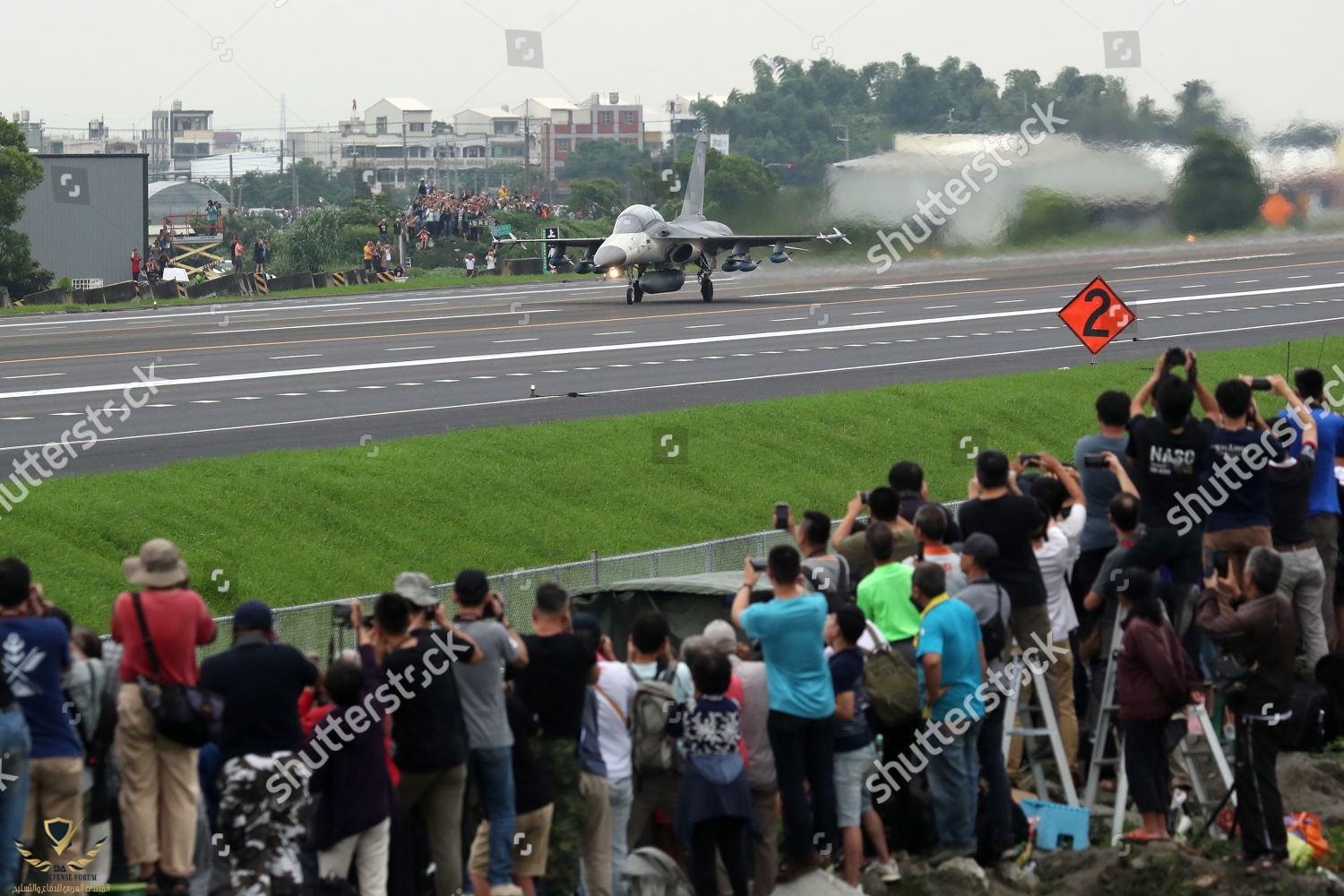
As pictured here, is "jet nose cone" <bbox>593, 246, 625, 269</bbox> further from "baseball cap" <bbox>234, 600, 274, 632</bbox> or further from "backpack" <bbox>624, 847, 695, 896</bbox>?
"baseball cap" <bbox>234, 600, 274, 632</bbox>

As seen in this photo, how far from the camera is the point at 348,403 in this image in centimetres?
3094

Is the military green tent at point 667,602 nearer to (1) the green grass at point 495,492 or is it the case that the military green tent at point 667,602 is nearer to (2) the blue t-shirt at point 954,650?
(2) the blue t-shirt at point 954,650

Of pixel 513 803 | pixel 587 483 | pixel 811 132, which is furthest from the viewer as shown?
pixel 811 132

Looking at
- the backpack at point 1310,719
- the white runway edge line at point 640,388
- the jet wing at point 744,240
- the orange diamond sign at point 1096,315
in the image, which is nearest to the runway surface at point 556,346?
the white runway edge line at point 640,388

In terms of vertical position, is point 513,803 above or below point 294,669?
below

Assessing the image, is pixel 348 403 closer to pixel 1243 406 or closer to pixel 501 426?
pixel 501 426

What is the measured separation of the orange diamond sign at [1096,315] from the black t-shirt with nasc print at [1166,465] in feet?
50.8

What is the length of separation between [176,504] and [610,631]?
30.1ft

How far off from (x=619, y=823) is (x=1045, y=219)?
122ft

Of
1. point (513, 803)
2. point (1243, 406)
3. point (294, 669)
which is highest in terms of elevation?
point (1243, 406)

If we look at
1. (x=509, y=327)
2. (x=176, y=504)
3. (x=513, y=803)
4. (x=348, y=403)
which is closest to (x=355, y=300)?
(x=509, y=327)

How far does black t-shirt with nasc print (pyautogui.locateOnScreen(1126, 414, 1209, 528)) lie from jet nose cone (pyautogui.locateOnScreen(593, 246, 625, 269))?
120 ft

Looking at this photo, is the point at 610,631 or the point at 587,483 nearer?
the point at 610,631

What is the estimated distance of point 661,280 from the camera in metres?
52.3
